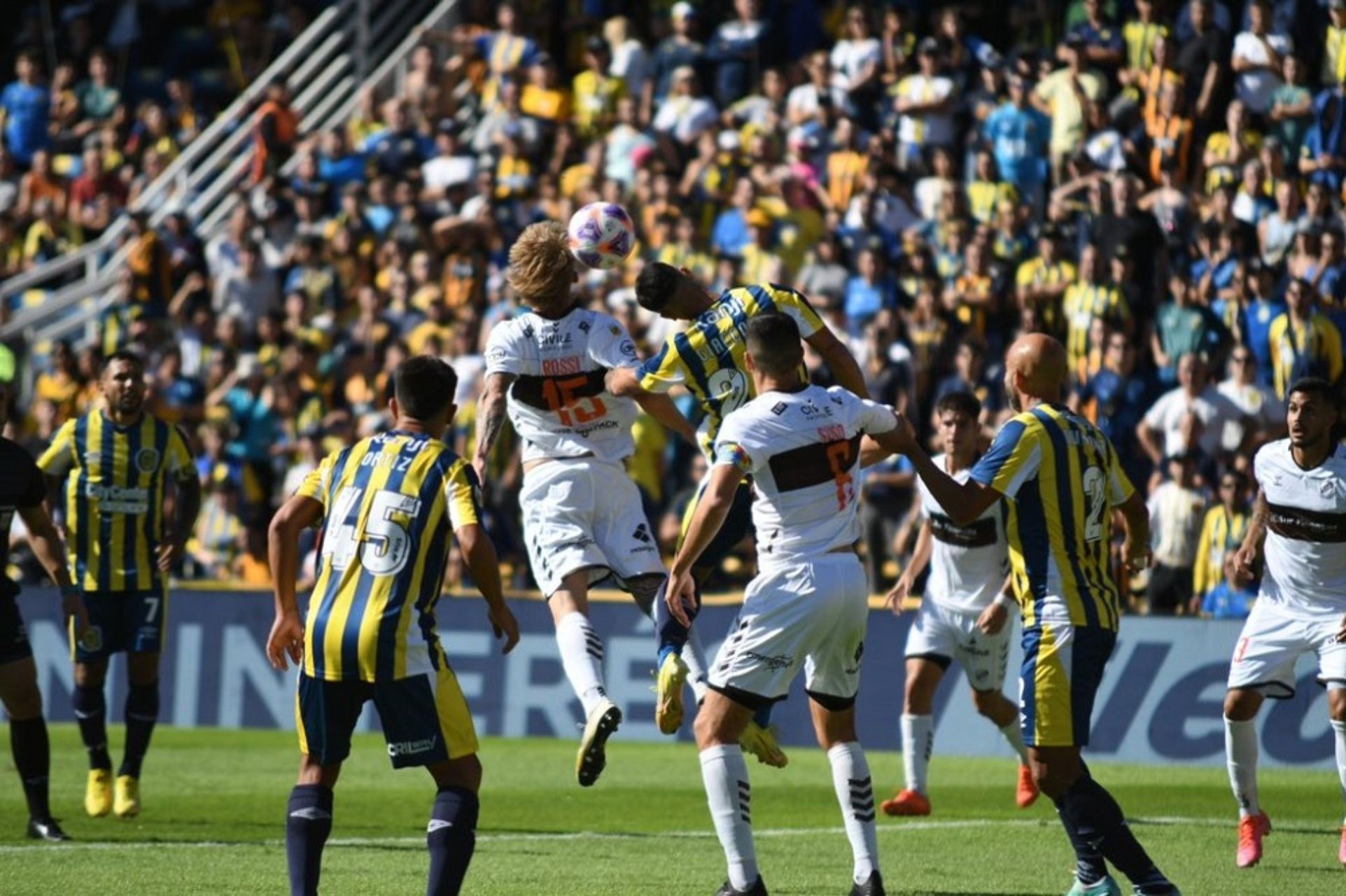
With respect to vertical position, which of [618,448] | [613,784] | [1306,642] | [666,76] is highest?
[666,76]

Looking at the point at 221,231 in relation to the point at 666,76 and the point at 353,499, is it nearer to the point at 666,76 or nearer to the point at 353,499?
the point at 666,76

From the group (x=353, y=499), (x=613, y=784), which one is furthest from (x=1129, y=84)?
(x=353, y=499)

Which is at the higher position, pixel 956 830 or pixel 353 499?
pixel 353 499

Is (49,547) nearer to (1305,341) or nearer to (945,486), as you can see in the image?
(945,486)

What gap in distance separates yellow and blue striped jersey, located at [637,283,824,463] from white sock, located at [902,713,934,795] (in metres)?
3.57

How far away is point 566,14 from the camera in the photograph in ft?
85.0

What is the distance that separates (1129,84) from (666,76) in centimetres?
566

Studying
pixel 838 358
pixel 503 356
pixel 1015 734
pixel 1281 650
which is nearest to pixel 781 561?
pixel 838 358

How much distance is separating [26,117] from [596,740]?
20265 mm

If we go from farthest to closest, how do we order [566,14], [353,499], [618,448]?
1. [566,14]
2. [618,448]
3. [353,499]

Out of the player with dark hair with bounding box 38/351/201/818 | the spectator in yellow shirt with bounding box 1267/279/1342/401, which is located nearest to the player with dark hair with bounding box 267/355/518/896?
the player with dark hair with bounding box 38/351/201/818

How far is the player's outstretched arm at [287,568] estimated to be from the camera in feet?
26.4

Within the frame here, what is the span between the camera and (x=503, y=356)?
1096 centimetres

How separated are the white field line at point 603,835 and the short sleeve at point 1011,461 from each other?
3.93 meters
